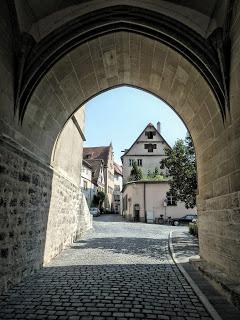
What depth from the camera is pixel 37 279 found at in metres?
6.24

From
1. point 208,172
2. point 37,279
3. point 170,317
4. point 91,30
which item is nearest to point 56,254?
point 37,279

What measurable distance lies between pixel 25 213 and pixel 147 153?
32.6 metres

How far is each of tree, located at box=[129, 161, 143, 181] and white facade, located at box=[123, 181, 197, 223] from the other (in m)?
5.24

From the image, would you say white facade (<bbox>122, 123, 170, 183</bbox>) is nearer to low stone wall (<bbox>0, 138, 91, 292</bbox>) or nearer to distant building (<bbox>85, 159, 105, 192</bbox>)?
distant building (<bbox>85, 159, 105, 192</bbox>)

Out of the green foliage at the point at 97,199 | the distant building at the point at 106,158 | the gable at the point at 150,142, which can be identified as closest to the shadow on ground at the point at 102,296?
the gable at the point at 150,142

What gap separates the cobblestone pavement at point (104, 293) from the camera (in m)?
4.24

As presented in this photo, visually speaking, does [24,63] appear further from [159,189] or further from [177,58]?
[159,189]

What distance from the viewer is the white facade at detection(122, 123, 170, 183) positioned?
125 ft

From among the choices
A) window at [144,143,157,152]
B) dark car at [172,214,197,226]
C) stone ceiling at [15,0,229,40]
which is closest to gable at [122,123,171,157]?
window at [144,143,157,152]

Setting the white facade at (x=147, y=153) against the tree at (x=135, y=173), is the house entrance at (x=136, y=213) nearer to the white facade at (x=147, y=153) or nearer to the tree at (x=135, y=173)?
the tree at (x=135, y=173)

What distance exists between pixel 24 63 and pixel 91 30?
1570mm

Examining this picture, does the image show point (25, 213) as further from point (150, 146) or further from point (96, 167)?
point (96, 167)

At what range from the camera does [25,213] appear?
629 cm

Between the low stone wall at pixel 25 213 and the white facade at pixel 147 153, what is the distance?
95.0 ft
